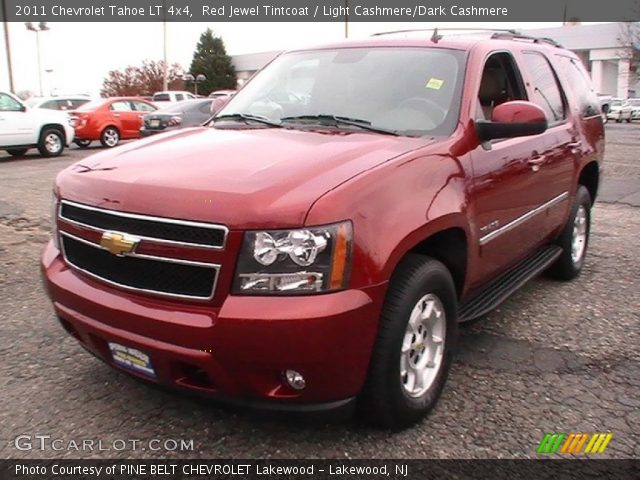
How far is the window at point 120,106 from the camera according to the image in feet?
60.4

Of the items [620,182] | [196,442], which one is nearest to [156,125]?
[620,182]

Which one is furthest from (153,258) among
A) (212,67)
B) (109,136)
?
(212,67)

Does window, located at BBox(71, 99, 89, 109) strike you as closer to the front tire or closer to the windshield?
the windshield

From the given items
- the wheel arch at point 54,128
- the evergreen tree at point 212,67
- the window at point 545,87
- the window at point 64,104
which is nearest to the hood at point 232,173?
the window at point 545,87

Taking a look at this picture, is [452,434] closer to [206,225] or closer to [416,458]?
[416,458]

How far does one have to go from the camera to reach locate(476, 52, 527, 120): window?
12.0ft

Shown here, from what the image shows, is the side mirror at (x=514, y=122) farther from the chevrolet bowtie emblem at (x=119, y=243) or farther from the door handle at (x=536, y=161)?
the chevrolet bowtie emblem at (x=119, y=243)

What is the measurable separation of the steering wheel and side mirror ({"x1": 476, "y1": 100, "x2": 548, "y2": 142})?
0.21 metres

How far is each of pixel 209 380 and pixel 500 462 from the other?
128 centimetres

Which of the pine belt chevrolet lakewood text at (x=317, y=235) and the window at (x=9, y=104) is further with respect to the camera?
the window at (x=9, y=104)

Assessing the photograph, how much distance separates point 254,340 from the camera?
227cm

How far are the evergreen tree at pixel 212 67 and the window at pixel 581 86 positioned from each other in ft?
223

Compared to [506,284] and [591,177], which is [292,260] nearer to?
[506,284]

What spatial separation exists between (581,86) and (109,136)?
1566 centimetres
